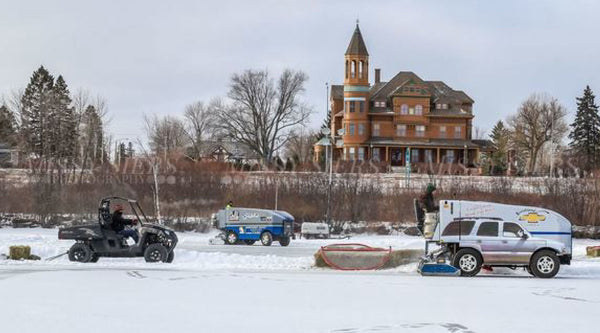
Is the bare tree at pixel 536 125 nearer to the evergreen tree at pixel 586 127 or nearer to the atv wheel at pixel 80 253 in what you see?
the evergreen tree at pixel 586 127

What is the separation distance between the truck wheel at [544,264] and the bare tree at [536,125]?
91.7 m

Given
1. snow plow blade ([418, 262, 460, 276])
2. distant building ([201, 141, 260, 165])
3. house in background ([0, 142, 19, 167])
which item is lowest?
snow plow blade ([418, 262, 460, 276])

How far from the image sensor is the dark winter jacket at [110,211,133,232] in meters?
26.9

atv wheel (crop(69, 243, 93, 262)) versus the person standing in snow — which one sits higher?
the person standing in snow

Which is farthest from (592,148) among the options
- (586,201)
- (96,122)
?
(96,122)

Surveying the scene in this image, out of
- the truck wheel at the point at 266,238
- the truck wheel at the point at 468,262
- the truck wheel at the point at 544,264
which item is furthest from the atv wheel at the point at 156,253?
the truck wheel at the point at 266,238

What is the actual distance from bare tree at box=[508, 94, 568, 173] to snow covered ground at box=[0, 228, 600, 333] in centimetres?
9189

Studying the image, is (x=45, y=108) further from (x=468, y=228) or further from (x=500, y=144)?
(x=468, y=228)

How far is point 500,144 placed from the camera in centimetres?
12744

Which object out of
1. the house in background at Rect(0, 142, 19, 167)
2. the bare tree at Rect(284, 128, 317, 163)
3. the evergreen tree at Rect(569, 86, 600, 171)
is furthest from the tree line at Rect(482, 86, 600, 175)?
the house in background at Rect(0, 142, 19, 167)

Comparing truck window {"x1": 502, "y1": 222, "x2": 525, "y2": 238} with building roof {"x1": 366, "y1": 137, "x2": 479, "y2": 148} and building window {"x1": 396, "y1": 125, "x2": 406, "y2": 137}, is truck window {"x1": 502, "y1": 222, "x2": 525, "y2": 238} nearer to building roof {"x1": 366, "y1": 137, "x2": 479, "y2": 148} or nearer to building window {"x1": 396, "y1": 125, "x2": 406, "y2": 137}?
building roof {"x1": 366, "y1": 137, "x2": 479, "y2": 148}

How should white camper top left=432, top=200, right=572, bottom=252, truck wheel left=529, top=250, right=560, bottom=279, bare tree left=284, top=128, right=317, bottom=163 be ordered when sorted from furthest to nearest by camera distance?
bare tree left=284, top=128, right=317, bottom=163, white camper top left=432, top=200, right=572, bottom=252, truck wheel left=529, top=250, right=560, bottom=279

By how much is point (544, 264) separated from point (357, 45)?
6628cm

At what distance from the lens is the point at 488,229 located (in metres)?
24.9
